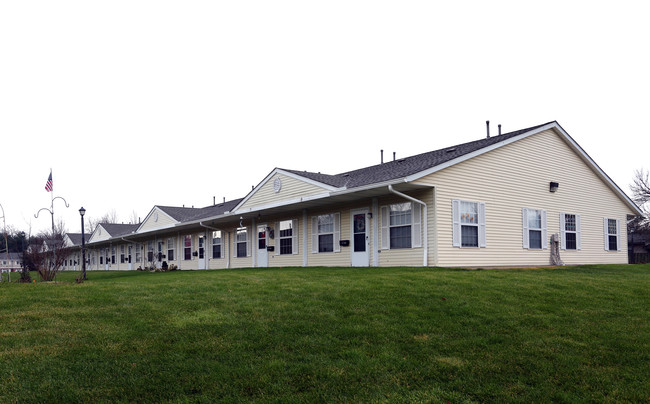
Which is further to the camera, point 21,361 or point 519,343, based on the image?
point 519,343

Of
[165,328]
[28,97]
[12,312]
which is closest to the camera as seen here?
[165,328]

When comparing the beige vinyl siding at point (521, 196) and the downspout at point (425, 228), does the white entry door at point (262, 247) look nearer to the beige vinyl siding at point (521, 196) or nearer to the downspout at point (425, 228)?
the downspout at point (425, 228)

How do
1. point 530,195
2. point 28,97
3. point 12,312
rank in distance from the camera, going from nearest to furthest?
point 12,312
point 28,97
point 530,195

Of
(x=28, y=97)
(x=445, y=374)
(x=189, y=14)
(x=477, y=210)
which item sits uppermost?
(x=189, y=14)

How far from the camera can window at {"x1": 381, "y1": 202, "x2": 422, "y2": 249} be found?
48.6 feet

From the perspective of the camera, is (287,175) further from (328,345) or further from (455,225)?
(328,345)

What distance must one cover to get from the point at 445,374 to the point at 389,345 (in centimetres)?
90

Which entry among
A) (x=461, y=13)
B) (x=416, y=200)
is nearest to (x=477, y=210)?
(x=416, y=200)

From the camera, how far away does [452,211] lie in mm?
14742

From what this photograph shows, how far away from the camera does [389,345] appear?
5762 mm

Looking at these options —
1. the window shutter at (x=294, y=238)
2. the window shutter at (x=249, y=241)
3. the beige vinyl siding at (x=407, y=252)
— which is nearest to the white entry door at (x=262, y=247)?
the window shutter at (x=249, y=241)

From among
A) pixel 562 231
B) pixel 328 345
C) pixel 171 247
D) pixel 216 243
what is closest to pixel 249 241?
pixel 216 243

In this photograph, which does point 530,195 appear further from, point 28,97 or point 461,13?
point 28,97

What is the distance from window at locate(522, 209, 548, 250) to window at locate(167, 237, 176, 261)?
68.0ft
